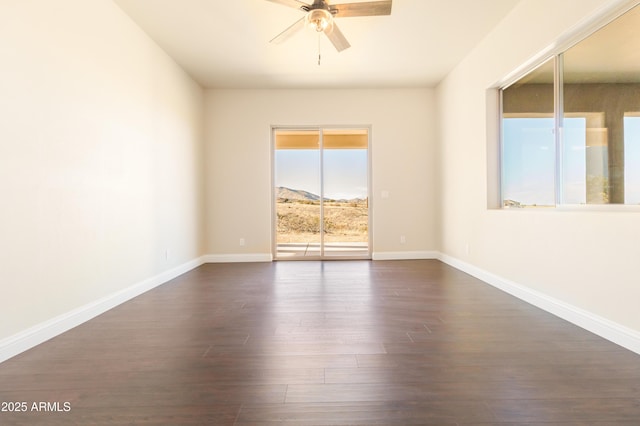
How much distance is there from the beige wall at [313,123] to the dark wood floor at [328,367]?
234cm

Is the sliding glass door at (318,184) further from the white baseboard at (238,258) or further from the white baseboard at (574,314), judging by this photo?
the white baseboard at (574,314)

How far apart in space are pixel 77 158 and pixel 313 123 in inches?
136

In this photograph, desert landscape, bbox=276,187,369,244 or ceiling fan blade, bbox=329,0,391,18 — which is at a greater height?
ceiling fan blade, bbox=329,0,391,18

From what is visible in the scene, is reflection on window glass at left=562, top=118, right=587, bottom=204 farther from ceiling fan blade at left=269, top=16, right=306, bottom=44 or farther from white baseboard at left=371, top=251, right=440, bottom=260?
white baseboard at left=371, top=251, right=440, bottom=260

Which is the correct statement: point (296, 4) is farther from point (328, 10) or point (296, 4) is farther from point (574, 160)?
point (574, 160)

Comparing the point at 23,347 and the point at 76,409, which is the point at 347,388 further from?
the point at 23,347

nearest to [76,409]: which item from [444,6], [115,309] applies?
[115,309]

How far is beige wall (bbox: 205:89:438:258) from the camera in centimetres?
513

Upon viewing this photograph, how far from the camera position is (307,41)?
360cm

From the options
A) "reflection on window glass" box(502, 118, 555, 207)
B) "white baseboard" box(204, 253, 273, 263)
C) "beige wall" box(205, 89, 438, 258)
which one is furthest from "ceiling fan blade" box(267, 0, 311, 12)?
"white baseboard" box(204, 253, 273, 263)

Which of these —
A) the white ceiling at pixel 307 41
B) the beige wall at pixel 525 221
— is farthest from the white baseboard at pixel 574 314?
the white ceiling at pixel 307 41

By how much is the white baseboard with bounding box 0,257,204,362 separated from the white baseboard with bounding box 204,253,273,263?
1.56 metres

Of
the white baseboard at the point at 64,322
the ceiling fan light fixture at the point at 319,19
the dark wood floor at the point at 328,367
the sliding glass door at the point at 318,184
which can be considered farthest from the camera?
the sliding glass door at the point at 318,184

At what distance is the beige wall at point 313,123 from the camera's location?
5.13 m
